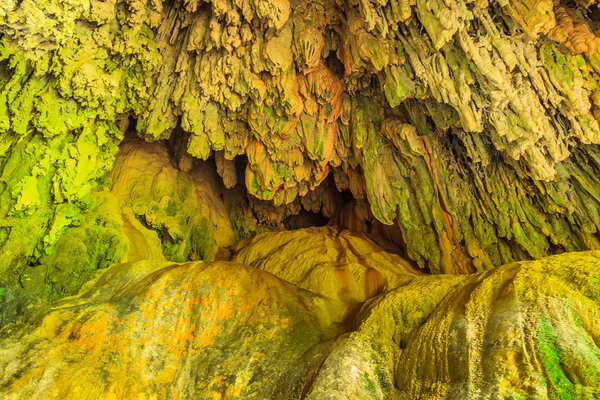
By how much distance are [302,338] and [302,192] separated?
450cm

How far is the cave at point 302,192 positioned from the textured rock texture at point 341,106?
0.03m

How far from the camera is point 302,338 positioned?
181 inches

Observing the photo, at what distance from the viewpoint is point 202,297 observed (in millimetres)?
5020

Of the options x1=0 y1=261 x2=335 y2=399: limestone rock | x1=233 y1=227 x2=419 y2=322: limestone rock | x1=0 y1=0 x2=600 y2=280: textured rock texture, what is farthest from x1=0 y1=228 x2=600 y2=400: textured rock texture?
x1=0 y1=0 x2=600 y2=280: textured rock texture

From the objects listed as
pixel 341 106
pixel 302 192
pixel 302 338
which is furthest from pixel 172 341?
pixel 341 106

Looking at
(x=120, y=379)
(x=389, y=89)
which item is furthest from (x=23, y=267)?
(x=389, y=89)

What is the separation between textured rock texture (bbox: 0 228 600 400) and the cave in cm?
3

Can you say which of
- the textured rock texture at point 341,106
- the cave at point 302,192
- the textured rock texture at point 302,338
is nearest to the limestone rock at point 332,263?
the cave at point 302,192

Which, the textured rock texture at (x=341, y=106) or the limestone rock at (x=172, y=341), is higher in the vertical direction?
the textured rock texture at (x=341, y=106)

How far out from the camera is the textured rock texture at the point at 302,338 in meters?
2.93

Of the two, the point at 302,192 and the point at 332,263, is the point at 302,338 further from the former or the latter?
the point at 302,192

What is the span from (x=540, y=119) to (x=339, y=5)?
390 cm

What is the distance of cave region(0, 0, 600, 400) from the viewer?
3598 millimetres

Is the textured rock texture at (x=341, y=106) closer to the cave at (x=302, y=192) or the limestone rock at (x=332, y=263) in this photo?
the cave at (x=302, y=192)
